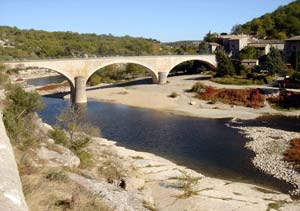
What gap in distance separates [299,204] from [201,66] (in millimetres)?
68431

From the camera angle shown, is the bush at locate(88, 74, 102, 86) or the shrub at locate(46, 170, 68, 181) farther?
the bush at locate(88, 74, 102, 86)

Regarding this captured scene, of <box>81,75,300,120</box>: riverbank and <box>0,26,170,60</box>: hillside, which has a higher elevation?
<box>0,26,170,60</box>: hillside

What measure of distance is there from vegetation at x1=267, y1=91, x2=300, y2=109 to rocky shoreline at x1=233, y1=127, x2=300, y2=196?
1311 cm

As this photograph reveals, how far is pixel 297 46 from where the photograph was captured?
75688 mm

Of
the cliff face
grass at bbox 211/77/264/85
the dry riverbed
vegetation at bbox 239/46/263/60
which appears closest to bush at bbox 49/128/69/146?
the dry riverbed

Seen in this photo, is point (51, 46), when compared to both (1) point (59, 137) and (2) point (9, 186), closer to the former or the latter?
(1) point (59, 137)

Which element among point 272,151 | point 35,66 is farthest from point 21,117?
point 35,66

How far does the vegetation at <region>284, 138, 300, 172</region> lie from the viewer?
90.7ft

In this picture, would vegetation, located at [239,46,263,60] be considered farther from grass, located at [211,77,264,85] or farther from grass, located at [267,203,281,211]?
grass, located at [267,203,281,211]

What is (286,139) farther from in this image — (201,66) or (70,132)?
(201,66)

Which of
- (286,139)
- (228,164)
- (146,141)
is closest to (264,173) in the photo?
(228,164)

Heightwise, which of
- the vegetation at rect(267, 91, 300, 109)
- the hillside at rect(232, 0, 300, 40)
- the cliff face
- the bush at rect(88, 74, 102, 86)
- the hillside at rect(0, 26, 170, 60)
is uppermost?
the hillside at rect(232, 0, 300, 40)

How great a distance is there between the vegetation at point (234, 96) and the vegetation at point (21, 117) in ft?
110

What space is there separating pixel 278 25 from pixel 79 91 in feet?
262
